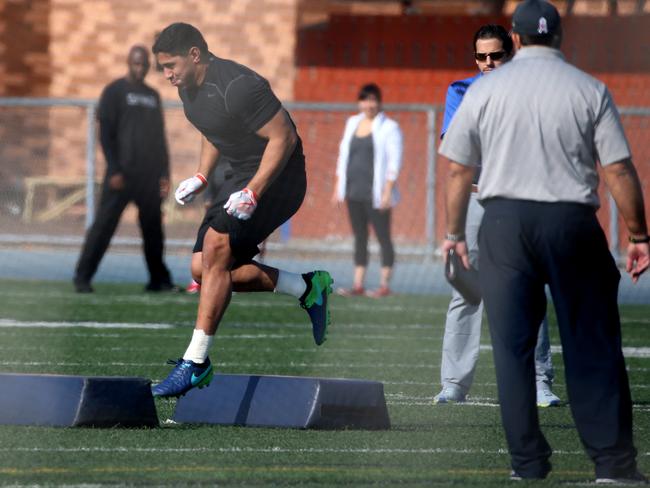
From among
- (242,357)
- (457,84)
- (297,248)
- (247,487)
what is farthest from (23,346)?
(297,248)

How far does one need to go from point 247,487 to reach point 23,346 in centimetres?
519

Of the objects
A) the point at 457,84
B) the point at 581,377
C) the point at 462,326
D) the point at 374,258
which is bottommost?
the point at 374,258

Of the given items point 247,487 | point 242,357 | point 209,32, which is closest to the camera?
point 247,487

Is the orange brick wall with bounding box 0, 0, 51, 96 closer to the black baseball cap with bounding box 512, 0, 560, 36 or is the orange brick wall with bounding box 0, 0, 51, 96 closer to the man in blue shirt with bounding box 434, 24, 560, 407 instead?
the man in blue shirt with bounding box 434, 24, 560, 407

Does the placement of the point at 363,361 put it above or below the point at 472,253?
below

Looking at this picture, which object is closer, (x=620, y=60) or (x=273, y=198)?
(x=273, y=198)

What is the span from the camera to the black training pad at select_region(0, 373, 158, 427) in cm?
709

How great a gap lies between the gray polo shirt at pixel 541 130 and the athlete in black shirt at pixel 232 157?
206cm

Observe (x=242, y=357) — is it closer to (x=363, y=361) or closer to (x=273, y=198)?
(x=363, y=361)

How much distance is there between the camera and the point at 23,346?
10.7m

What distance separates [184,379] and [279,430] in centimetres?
53

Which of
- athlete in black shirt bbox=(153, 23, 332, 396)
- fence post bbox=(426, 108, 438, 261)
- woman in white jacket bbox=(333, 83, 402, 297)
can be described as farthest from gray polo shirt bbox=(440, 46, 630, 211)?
fence post bbox=(426, 108, 438, 261)

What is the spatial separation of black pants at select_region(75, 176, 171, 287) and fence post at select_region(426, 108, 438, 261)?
4.42 metres

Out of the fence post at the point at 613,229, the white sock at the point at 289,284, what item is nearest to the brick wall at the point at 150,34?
the fence post at the point at 613,229
